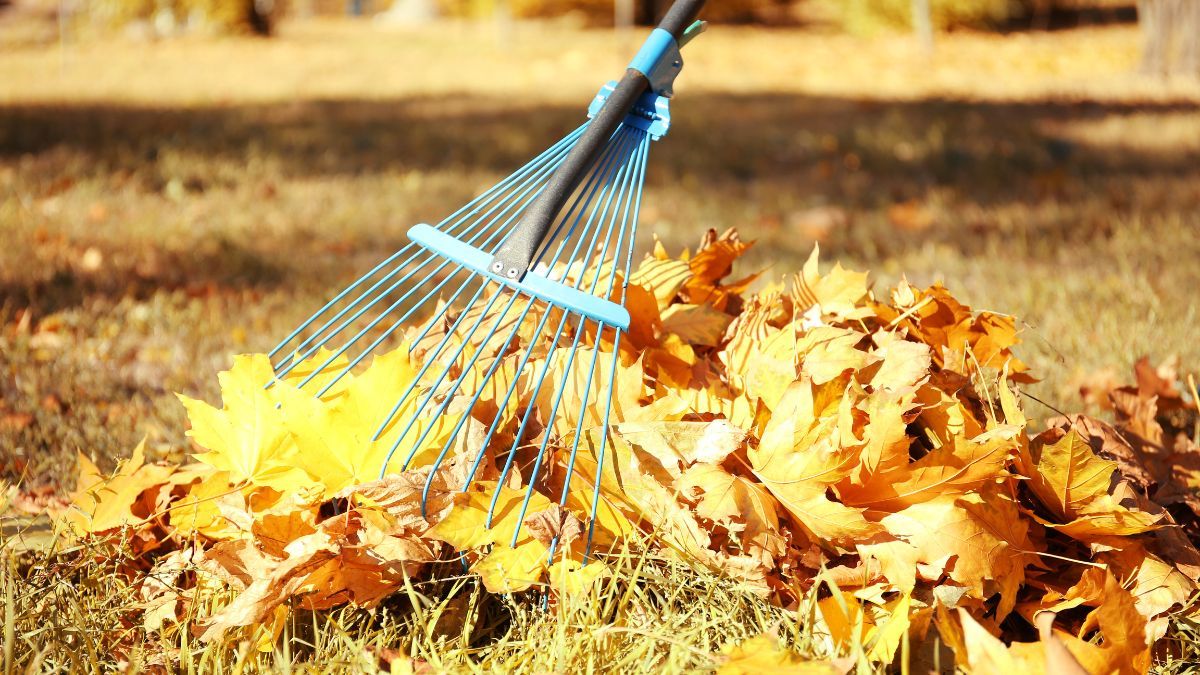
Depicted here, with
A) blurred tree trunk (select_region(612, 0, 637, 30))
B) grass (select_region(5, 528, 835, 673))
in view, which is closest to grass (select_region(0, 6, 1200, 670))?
grass (select_region(5, 528, 835, 673))

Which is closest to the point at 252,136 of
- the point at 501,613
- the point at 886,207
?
the point at 886,207

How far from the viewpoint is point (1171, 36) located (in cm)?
649

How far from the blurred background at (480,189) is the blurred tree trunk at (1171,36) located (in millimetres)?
16

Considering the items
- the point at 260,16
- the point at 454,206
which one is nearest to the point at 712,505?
the point at 454,206

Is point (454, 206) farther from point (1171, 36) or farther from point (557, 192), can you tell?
point (1171, 36)

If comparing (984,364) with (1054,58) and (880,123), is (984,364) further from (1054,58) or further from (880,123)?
(1054,58)

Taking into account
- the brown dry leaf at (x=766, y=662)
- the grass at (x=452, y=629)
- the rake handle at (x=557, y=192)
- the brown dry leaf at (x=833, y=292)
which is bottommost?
the grass at (x=452, y=629)

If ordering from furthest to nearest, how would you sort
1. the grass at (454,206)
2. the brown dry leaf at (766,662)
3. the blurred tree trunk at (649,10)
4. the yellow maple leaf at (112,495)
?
1. the blurred tree trunk at (649,10)
2. the grass at (454,206)
3. the yellow maple leaf at (112,495)
4. the brown dry leaf at (766,662)

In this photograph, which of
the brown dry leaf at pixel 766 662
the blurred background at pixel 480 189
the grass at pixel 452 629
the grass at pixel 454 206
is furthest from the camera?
the blurred background at pixel 480 189

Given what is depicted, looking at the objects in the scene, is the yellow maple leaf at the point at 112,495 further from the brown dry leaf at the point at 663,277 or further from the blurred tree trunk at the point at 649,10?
the blurred tree trunk at the point at 649,10

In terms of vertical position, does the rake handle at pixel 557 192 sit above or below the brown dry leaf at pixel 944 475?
above

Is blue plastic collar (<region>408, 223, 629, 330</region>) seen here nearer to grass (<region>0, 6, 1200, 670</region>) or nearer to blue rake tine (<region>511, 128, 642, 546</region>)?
blue rake tine (<region>511, 128, 642, 546</region>)

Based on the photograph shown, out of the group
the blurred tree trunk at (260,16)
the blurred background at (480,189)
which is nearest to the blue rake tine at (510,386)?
the blurred background at (480,189)

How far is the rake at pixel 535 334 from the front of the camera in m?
1.14
